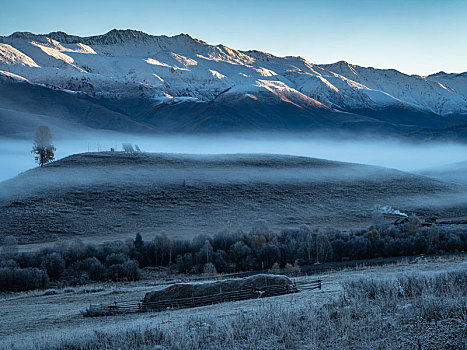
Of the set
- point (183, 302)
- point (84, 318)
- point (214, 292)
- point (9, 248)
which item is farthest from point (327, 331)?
point (9, 248)

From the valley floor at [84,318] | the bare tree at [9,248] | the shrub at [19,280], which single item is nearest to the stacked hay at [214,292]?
the valley floor at [84,318]

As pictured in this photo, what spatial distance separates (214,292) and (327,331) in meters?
12.9

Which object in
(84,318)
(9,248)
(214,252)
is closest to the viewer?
(84,318)

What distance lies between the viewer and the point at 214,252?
168ft

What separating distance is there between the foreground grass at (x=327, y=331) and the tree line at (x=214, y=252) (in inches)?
1193

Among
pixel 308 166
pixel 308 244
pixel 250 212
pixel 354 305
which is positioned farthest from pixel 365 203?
pixel 354 305

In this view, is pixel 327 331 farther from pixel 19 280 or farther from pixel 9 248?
pixel 9 248

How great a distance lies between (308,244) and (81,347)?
4189cm

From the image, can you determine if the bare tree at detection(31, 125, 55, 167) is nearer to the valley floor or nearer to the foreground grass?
the valley floor

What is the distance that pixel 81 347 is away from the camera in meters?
11.9

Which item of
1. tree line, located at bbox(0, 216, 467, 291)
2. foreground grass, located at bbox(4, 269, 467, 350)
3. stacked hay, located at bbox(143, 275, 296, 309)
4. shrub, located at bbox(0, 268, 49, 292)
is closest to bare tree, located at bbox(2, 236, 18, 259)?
tree line, located at bbox(0, 216, 467, 291)

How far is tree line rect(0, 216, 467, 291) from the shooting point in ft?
145

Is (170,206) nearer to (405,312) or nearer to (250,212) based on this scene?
(250,212)

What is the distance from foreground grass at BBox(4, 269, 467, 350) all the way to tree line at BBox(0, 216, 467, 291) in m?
30.3
